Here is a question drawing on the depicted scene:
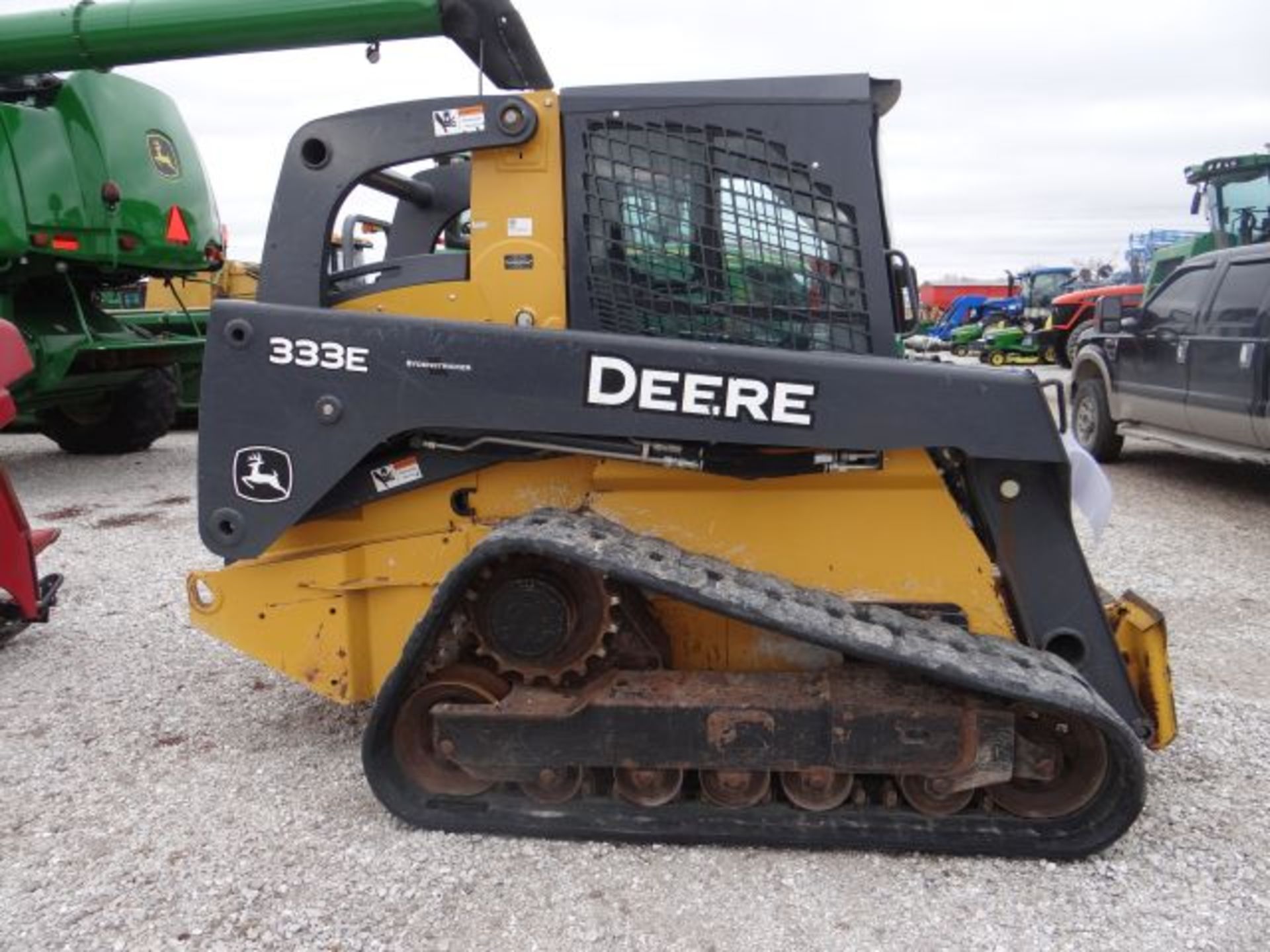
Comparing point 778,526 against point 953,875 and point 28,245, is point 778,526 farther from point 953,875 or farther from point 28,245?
point 28,245

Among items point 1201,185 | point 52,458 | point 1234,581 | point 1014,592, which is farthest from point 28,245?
point 1201,185

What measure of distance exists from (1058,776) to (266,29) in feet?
12.1

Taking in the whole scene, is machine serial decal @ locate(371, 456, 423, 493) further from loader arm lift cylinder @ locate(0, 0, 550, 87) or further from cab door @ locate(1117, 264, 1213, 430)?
cab door @ locate(1117, 264, 1213, 430)

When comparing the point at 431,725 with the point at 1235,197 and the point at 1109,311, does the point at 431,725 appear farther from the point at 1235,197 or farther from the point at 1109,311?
the point at 1235,197

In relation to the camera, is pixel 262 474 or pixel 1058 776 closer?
pixel 1058 776

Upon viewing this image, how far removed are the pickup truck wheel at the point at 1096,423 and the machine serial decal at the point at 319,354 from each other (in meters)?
7.73

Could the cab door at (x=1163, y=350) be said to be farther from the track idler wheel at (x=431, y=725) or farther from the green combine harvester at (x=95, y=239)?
the green combine harvester at (x=95, y=239)

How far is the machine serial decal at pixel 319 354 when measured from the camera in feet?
8.90

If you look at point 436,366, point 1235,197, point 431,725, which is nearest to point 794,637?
point 431,725

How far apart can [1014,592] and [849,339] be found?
86 cm

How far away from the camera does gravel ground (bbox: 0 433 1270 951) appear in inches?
93.6

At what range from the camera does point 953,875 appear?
2.59 meters

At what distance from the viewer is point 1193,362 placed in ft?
24.7

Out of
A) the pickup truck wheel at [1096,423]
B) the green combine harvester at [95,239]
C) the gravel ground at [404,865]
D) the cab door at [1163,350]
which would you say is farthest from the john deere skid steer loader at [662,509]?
the pickup truck wheel at [1096,423]
